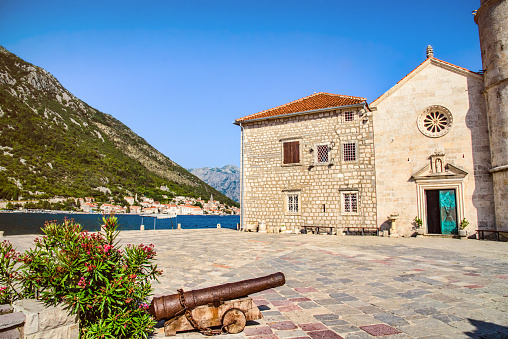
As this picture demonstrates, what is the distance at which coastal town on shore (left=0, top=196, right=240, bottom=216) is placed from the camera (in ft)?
260

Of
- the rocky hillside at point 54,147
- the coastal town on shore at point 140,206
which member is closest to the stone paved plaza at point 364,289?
the coastal town on shore at point 140,206

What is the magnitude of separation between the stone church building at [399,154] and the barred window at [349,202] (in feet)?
0.20

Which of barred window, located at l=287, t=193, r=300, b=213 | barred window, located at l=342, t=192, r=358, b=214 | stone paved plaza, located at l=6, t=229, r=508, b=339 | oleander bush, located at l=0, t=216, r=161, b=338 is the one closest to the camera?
oleander bush, located at l=0, t=216, r=161, b=338

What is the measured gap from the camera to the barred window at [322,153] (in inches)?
784

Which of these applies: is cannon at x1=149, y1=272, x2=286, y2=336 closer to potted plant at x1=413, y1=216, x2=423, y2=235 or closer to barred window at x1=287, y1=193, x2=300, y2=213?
potted plant at x1=413, y1=216, x2=423, y2=235

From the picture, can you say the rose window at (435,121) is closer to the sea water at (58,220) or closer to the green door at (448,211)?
the green door at (448,211)

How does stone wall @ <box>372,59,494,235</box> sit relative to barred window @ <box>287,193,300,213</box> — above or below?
above

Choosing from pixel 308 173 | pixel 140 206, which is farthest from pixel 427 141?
pixel 140 206

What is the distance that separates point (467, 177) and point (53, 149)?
308 ft

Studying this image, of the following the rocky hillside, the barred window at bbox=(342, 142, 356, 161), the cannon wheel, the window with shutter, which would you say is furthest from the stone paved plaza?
the rocky hillside

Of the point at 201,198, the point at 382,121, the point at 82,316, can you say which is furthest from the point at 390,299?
the point at 201,198

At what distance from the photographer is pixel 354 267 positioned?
328 inches

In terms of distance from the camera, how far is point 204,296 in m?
4.12

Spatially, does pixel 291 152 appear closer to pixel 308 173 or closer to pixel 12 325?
pixel 308 173
